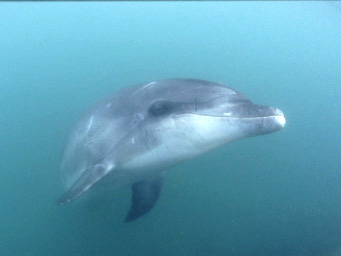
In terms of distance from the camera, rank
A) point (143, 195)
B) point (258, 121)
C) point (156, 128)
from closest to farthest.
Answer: point (258, 121), point (156, 128), point (143, 195)

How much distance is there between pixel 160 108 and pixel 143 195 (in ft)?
11.7

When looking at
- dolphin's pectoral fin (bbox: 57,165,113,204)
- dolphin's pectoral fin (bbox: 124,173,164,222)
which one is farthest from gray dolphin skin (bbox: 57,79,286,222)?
dolphin's pectoral fin (bbox: 124,173,164,222)

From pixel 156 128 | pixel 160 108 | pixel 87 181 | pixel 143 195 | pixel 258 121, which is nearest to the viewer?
pixel 258 121

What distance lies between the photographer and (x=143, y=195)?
7.96 meters

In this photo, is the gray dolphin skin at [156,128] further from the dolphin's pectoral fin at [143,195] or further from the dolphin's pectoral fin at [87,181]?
the dolphin's pectoral fin at [143,195]

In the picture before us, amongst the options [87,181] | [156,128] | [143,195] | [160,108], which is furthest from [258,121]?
[143,195]

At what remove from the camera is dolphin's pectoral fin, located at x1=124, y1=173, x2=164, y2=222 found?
25.9 ft

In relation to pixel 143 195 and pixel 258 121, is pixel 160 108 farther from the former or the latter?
pixel 143 195

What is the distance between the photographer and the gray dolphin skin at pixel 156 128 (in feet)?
15.5

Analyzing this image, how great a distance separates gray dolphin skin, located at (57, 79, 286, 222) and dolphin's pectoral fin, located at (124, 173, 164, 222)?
486 millimetres

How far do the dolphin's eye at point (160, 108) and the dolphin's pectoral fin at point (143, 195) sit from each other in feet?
9.98

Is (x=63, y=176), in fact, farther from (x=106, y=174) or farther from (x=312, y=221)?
(x=312, y=221)

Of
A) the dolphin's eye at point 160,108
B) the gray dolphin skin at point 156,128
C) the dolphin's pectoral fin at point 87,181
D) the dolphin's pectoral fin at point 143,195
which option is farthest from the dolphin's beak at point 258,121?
the dolphin's pectoral fin at point 143,195

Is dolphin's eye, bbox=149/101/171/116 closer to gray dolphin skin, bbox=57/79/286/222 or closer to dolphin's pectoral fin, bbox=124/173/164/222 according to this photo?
gray dolphin skin, bbox=57/79/286/222
